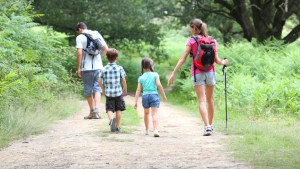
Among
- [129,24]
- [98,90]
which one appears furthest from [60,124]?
[129,24]

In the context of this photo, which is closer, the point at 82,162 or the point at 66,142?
the point at 82,162

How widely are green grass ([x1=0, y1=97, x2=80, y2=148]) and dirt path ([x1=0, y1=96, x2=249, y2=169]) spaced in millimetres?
181

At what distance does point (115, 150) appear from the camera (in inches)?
303

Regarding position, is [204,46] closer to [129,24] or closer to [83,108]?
[83,108]

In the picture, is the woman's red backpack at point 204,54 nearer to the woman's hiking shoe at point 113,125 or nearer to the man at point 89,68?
the woman's hiking shoe at point 113,125

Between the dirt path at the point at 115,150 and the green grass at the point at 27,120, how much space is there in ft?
0.59

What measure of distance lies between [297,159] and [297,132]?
2.58 m

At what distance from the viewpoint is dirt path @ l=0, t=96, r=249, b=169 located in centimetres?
664

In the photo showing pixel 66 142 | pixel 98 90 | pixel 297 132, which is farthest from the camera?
pixel 98 90

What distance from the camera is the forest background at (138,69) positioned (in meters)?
9.23

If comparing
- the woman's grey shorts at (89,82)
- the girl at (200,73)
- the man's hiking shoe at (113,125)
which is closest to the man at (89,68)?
the woman's grey shorts at (89,82)

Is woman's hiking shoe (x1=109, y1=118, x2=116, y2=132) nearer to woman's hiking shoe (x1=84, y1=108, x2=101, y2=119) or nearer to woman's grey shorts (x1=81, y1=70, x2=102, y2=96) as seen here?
woman's hiking shoe (x1=84, y1=108, x2=101, y2=119)

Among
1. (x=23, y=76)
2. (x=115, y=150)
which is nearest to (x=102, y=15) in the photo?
(x=23, y=76)

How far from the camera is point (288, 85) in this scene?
1296 centimetres
